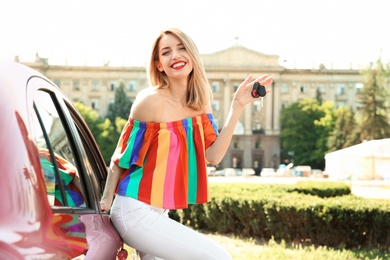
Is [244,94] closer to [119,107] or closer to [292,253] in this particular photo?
[292,253]

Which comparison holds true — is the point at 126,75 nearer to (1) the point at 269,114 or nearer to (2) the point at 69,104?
(1) the point at 269,114

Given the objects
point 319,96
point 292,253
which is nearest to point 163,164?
point 292,253

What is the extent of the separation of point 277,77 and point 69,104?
89.7 m

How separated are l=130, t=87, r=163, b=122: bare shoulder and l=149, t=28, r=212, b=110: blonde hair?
0.12 m

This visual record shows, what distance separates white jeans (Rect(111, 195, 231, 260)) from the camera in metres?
2.17

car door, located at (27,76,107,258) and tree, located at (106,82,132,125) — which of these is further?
tree, located at (106,82,132,125)

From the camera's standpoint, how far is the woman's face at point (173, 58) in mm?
2555

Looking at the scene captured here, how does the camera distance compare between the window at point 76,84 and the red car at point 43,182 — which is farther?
the window at point 76,84

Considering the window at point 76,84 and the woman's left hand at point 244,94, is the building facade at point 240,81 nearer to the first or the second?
the window at point 76,84

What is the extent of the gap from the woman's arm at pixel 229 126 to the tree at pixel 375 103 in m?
59.7

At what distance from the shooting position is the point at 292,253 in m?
9.69

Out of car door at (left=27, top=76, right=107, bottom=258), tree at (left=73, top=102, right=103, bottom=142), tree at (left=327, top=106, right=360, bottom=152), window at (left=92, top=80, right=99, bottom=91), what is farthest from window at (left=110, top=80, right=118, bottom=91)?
car door at (left=27, top=76, right=107, bottom=258)

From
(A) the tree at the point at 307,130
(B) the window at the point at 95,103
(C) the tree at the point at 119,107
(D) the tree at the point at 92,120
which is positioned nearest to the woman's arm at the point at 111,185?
(A) the tree at the point at 307,130

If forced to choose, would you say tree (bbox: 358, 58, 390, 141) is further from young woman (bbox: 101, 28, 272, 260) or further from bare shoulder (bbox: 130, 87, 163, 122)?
bare shoulder (bbox: 130, 87, 163, 122)
